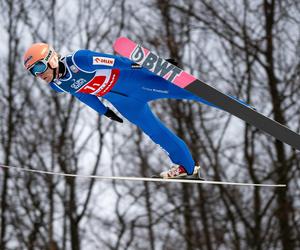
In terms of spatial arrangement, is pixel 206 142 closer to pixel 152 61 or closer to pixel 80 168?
pixel 80 168

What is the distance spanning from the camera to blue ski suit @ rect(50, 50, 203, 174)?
4578 mm

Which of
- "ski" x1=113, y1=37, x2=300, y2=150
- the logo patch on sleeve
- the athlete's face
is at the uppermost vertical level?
the logo patch on sleeve

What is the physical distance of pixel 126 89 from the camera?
4809mm

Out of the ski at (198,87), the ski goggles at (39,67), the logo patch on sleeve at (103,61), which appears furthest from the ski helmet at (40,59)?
the ski at (198,87)

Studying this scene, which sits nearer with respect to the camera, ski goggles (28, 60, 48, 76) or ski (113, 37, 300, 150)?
ski (113, 37, 300, 150)

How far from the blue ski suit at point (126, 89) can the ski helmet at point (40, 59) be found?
0.12 meters

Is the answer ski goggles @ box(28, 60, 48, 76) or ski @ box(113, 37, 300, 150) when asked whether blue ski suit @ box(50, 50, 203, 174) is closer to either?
→ ski goggles @ box(28, 60, 48, 76)

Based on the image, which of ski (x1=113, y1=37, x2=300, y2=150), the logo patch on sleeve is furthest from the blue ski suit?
ski (x1=113, y1=37, x2=300, y2=150)

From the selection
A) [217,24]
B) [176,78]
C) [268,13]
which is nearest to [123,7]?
[217,24]

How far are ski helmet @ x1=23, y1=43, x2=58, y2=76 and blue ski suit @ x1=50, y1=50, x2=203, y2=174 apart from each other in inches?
4.7

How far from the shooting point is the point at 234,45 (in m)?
13.6

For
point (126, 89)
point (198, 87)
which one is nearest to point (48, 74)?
point (126, 89)

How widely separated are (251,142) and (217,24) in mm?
3141

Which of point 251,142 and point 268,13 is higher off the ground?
point 268,13
